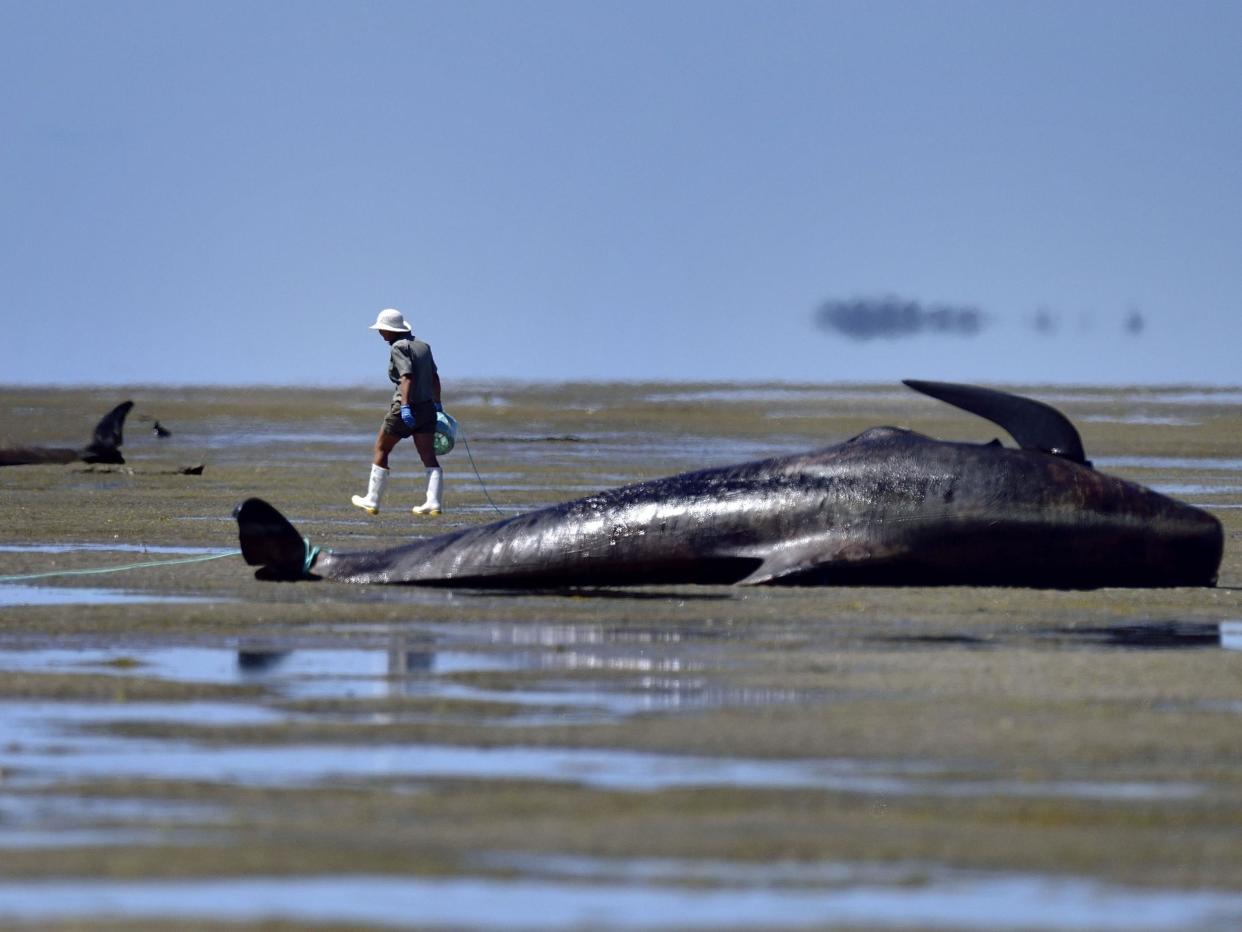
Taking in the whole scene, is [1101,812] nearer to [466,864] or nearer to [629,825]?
[629,825]

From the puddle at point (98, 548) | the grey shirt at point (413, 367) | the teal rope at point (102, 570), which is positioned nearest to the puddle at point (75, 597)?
the teal rope at point (102, 570)

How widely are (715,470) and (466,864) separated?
26.8 feet

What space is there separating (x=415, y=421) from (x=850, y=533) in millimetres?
7595

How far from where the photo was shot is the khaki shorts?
2025 centimetres

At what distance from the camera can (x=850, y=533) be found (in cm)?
1362

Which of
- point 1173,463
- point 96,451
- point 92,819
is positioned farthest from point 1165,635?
point 1173,463

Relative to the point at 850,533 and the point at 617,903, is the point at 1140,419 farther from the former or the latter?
the point at 617,903

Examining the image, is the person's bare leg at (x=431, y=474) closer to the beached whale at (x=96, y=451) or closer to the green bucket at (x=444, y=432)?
the green bucket at (x=444, y=432)

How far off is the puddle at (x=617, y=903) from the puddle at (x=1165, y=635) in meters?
5.37

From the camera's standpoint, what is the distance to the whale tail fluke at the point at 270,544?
1370 cm

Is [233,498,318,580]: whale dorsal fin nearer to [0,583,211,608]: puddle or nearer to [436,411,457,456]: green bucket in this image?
[0,583,211,608]: puddle

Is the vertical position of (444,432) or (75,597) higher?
(444,432)

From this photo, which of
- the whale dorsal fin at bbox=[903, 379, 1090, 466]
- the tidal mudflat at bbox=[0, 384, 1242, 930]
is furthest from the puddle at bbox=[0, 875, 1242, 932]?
the whale dorsal fin at bbox=[903, 379, 1090, 466]

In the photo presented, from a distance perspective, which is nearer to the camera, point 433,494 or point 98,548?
point 98,548
